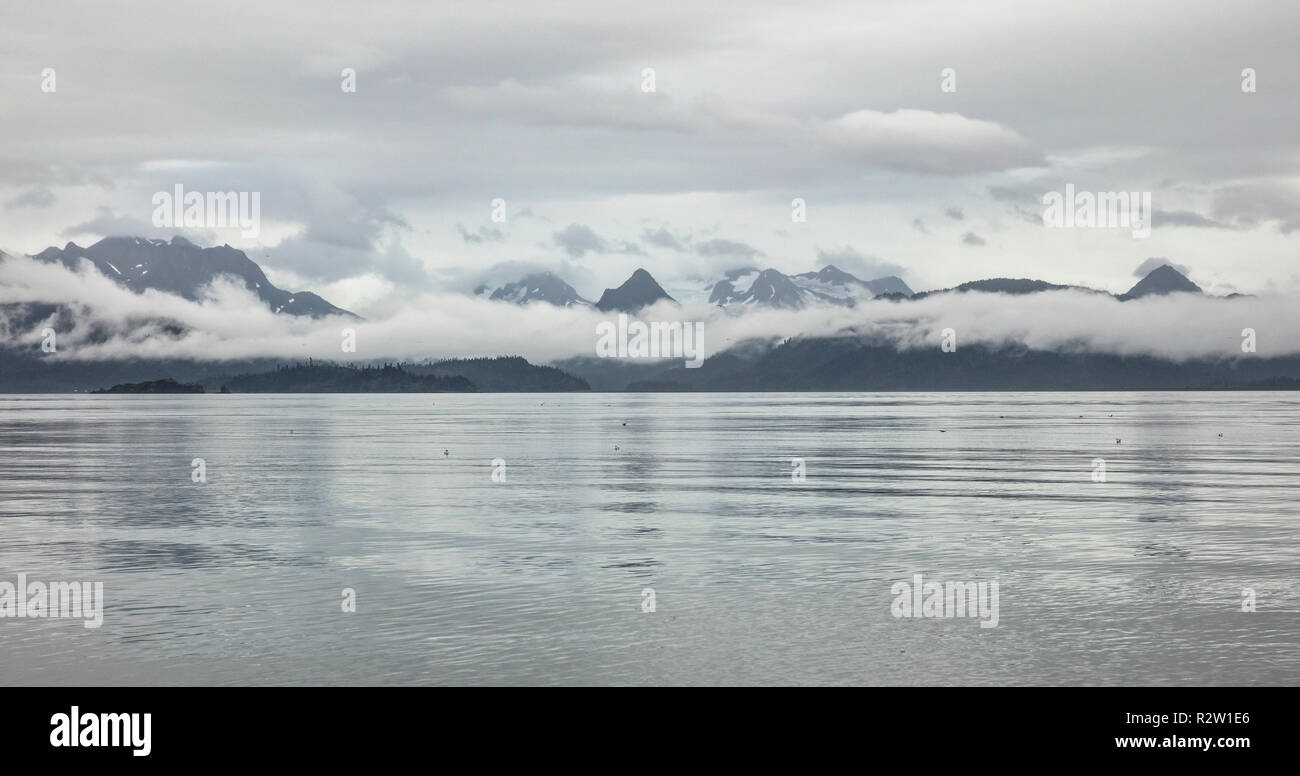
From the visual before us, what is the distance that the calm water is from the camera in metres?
32.7

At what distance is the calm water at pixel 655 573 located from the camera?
1286 inches

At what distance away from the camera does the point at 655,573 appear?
47.2 meters

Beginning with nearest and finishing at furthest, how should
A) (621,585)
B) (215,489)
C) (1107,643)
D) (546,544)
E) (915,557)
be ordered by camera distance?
1. (1107,643)
2. (621,585)
3. (915,557)
4. (546,544)
5. (215,489)

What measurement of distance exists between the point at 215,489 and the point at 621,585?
51159 millimetres

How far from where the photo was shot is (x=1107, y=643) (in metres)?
34.5
